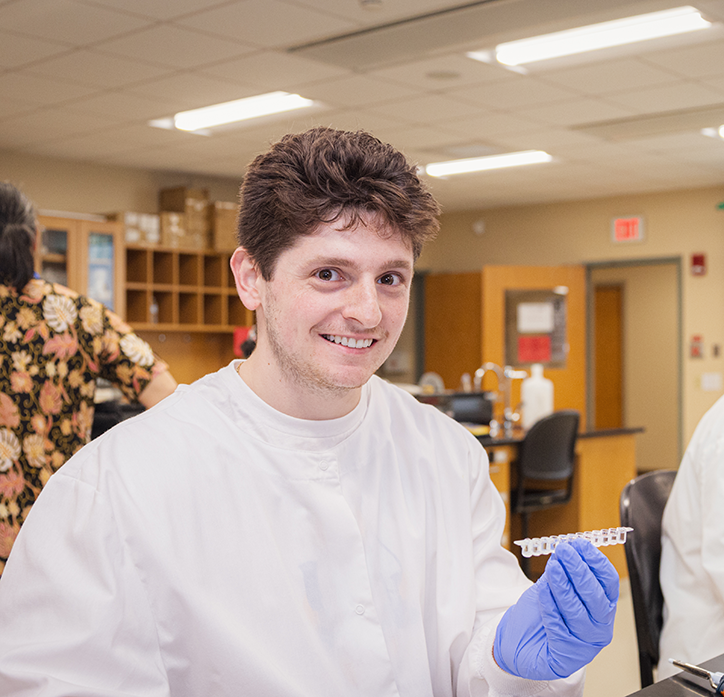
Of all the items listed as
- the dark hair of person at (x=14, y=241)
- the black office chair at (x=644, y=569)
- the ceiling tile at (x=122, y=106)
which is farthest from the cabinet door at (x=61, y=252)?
the black office chair at (x=644, y=569)

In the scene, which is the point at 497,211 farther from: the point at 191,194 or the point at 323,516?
the point at 323,516

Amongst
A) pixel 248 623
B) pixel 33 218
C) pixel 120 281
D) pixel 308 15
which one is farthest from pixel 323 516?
pixel 120 281

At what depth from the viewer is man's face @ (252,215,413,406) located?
113 cm

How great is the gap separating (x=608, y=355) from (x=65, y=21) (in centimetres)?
689

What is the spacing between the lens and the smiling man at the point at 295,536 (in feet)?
3.41

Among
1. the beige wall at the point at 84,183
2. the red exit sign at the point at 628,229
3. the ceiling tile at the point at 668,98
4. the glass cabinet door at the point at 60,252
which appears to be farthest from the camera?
the red exit sign at the point at 628,229

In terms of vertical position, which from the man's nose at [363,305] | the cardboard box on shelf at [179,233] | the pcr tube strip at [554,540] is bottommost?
the pcr tube strip at [554,540]

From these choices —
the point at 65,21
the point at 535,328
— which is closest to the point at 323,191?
the point at 65,21

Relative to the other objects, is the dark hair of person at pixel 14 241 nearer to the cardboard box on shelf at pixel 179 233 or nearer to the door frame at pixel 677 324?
the cardboard box on shelf at pixel 179 233

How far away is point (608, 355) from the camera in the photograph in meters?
9.12

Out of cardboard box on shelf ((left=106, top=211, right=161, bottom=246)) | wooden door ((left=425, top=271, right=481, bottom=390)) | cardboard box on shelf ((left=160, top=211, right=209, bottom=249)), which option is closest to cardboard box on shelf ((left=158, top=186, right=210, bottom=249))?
cardboard box on shelf ((left=160, top=211, right=209, bottom=249))

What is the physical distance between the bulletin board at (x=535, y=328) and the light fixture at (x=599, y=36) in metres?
3.96

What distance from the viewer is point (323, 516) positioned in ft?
3.90

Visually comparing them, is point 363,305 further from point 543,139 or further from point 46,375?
point 543,139
